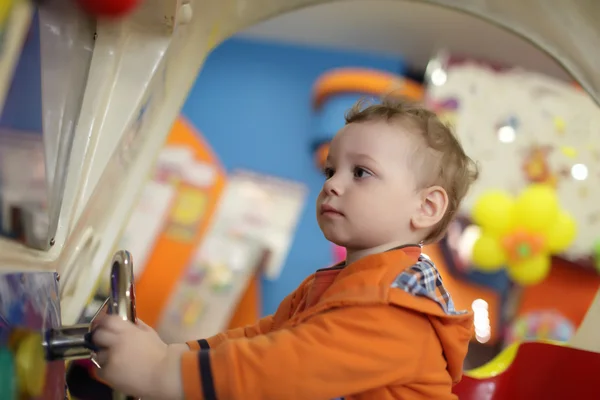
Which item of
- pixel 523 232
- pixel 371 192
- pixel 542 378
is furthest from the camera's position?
pixel 523 232

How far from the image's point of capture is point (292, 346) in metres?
0.41

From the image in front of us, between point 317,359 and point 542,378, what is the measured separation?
1.19 ft

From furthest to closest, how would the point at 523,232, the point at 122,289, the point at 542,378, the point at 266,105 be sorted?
the point at 266,105, the point at 523,232, the point at 542,378, the point at 122,289

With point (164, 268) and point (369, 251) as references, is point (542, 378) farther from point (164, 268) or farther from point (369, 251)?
point (164, 268)

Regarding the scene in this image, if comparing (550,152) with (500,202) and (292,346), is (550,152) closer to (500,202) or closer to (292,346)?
(500,202)

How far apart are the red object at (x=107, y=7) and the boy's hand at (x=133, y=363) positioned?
227mm

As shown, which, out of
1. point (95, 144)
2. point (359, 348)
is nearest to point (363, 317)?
point (359, 348)

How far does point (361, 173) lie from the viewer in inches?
20.9

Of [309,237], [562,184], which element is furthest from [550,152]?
[309,237]

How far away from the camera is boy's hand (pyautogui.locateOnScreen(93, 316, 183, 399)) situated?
37 centimetres

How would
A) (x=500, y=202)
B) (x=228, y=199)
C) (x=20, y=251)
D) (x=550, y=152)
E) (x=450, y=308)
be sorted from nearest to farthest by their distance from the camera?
(x=20, y=251), (x=450, y=308), (x=500, y=202), (x=550, y=152), (x=228, y=199)

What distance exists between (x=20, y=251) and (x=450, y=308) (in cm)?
34

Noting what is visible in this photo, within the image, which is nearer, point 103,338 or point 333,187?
point 103,338

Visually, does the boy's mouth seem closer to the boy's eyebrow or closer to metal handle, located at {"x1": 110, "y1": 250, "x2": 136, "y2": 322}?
the boy's eyebrow
